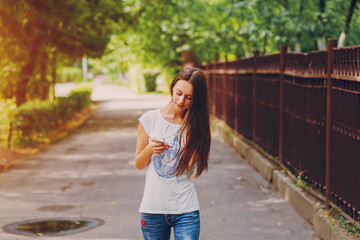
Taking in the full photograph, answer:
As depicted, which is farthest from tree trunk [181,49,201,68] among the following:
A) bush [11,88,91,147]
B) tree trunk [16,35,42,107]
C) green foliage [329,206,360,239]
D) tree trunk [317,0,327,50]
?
green foliage [329,206,360,239]

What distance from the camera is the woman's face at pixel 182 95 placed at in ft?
12.1

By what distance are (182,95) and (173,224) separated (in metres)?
0.78

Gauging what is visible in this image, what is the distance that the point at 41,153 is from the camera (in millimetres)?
14320

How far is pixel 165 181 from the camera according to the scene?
372 centimetres

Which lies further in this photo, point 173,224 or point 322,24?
Answer: point 322,24

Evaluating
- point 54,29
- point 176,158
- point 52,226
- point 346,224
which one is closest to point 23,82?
point 54,29

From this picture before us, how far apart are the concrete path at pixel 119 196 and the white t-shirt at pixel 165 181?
124 inches

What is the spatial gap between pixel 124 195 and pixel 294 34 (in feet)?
21.0

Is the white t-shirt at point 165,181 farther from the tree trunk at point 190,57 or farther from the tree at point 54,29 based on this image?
the tree trunk at point 190,57

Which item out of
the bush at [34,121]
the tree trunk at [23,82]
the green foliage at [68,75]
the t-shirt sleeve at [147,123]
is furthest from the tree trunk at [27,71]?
the green foliage at [68,75]

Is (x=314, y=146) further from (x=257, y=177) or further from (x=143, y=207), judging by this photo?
(x=143, y=207)

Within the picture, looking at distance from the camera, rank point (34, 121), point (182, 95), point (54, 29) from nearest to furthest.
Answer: point (182, 95) < point (34, 121) < point (54, 29)

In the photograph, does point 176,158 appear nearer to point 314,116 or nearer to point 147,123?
point 147,123

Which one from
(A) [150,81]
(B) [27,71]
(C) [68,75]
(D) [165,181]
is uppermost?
(B) [27,71]
